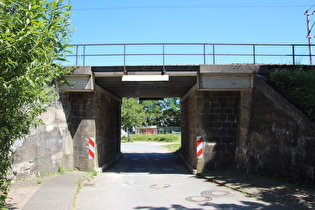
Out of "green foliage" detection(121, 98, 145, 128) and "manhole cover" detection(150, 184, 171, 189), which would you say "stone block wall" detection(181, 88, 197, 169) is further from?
"green foliage" detection(121, 98, 145, 128)

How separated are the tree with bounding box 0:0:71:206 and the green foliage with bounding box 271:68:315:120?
25.8 feet

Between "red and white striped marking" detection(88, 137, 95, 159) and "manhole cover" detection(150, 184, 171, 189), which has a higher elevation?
"red and white striped marking" detection(88, 137, 95, 159)

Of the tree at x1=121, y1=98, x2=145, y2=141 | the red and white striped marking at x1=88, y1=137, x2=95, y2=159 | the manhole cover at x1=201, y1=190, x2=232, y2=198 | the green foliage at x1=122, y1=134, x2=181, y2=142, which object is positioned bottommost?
the green foliage at x1=122, y1=134, x2=181, y2=142

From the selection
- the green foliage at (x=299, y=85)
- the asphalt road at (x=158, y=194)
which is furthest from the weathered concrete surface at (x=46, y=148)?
the green foliage at (x=299, y=85)

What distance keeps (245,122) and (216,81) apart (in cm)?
211

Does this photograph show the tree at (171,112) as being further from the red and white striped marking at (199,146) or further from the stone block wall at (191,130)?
the red and white striped marking at (199,146)

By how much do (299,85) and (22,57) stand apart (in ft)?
31.6

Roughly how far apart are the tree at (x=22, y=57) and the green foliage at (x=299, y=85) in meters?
7.88

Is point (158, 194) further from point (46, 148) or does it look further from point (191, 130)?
point (191, 130)

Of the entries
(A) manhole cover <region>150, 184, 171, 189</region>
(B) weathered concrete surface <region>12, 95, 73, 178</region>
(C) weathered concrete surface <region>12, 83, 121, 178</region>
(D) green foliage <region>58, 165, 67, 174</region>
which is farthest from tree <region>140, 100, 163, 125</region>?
(A) manhole cover <region>150, 184, 171, 189</region>

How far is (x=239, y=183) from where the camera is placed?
950cm

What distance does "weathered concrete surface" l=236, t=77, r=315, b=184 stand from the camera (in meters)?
8.52

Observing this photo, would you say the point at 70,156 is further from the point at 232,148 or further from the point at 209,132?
the point at 232,148

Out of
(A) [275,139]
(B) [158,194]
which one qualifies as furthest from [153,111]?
(B) [158,194]
